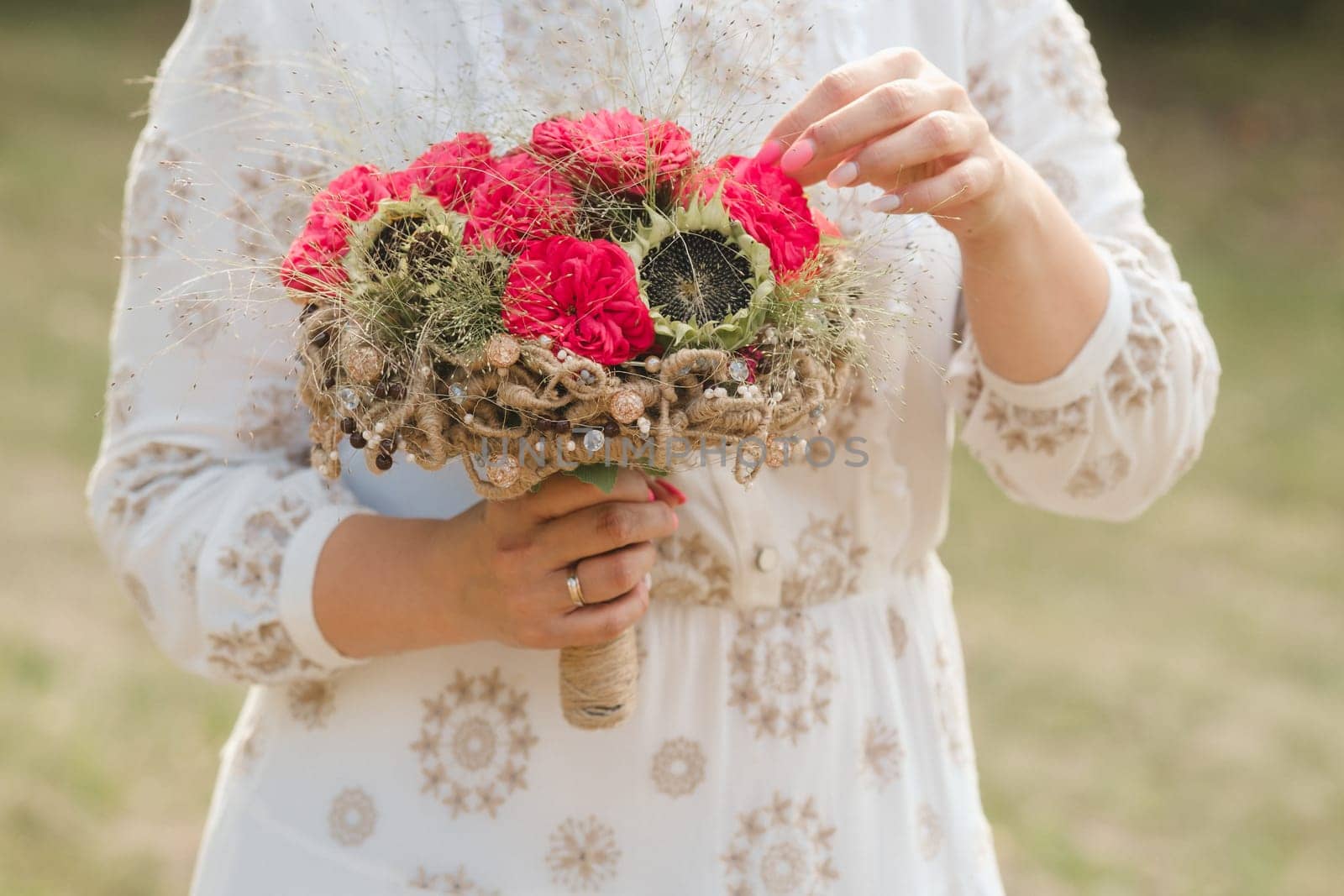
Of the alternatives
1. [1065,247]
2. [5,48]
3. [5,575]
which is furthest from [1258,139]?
[5,48]

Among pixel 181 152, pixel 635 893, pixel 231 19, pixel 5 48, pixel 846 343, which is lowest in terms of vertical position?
pixel 635 893

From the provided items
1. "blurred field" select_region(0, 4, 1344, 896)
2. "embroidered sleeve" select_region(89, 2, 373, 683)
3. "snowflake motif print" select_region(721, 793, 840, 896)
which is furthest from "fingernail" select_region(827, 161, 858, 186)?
"blurred field" select_region(0, 4, 1344, 896)

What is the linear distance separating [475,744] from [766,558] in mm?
334

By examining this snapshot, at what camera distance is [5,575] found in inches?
162

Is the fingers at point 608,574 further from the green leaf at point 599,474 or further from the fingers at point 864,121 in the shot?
the fingers at point 864,121

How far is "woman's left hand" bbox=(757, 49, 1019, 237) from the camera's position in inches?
40.1

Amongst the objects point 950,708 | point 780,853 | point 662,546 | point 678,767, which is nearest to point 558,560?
point 662,546

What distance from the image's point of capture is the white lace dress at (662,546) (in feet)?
4.08

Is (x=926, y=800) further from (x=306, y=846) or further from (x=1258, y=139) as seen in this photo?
(x=1258, y=139)

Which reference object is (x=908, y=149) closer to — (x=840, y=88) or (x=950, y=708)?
(x=840, y=88)

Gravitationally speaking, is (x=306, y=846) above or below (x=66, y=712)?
below

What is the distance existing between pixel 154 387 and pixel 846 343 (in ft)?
2.28

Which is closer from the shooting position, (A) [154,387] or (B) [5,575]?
(A) [154,387]

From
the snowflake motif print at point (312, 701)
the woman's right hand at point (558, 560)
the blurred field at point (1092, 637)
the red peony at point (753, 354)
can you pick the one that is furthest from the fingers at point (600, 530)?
the blurred field at point (1092, 637)
